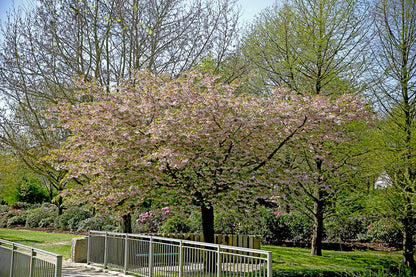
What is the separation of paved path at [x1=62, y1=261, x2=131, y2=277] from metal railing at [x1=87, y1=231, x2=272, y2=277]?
0.72ft

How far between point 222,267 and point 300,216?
10.9 meters

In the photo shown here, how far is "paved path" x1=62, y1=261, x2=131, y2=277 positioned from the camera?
1012 centimetres

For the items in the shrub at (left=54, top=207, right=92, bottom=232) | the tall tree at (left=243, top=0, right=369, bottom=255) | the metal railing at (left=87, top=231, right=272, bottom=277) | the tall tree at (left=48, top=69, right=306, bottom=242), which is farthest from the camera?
the shrub at (left=54, top=207, right=92, bottom=232)

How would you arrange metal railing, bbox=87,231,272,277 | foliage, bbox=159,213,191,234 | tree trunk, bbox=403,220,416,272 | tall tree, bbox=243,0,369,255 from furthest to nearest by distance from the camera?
foliage, bbox=159,213,191,234
tall tree, bbox=243,0,369,255
tree trunk, bbox=403,220,416,272
metal railing, bbox=87,231,272,277

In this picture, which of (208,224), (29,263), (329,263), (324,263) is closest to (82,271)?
(208,224)

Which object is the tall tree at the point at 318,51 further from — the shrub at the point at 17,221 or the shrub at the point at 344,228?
the shrub at the point at 17,221

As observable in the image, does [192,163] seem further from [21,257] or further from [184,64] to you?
[184,64]

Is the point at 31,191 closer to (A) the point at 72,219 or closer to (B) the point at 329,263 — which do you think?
(A) the point at 72,219

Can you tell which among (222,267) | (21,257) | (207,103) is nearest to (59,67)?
(207,103)

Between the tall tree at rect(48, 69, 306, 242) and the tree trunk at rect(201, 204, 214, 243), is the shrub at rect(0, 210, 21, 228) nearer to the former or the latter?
the tall tree at rect(48, 69, 306, 242)

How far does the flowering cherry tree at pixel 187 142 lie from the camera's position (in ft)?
29.1

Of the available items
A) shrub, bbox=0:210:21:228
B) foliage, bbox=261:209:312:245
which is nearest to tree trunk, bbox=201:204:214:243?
foliage, bbox=261:209:312:245

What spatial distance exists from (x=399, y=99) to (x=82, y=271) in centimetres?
1038

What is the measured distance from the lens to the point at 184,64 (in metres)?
15.0
